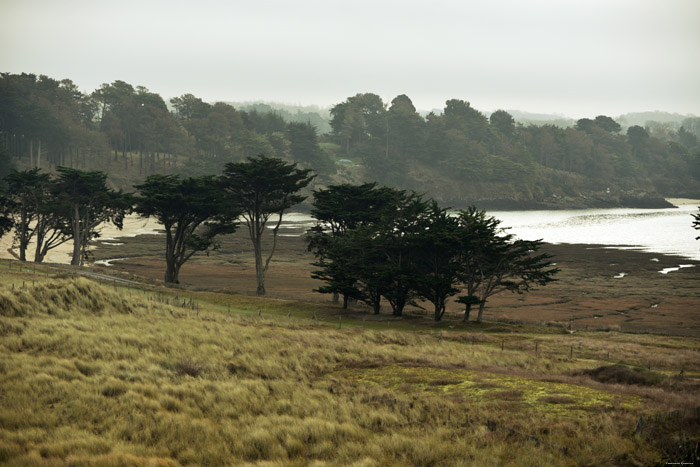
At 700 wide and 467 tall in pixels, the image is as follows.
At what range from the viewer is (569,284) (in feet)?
250

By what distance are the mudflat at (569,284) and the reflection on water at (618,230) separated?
10.9m

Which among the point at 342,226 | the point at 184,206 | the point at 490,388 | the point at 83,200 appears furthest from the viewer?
the point at 83,200

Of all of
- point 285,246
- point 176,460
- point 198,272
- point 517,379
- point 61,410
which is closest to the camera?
point 176,460

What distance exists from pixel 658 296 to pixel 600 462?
6096 cm

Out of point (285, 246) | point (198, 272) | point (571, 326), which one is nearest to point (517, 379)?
point (571, 326)

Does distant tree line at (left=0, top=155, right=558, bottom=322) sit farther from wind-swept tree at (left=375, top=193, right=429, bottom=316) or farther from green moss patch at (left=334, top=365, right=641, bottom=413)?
green moss patch at (left=334, top=365, right=641, bottom=413)

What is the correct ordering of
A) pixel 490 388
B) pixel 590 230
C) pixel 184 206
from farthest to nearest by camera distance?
pixel 590 230
pixel 184 206
pixel 490 388

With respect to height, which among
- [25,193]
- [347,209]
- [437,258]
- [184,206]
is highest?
[25,193]

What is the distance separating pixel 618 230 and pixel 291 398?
147994 millimetres

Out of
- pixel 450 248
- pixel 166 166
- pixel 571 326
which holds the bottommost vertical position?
pixel 571 326

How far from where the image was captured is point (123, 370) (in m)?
19.7

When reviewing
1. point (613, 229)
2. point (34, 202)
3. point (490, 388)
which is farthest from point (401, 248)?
point (613, 229)

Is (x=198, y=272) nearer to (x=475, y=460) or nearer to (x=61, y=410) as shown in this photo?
(x=61, y=410)

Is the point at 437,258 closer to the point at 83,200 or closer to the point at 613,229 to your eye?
the point at 83,200
